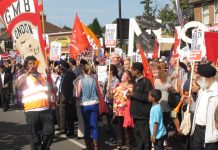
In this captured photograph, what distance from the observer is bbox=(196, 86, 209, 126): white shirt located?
5938mm

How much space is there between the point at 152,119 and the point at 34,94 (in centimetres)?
211

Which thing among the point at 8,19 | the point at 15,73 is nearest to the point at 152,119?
the point at 8,19

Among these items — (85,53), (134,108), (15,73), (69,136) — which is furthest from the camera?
(15,73)

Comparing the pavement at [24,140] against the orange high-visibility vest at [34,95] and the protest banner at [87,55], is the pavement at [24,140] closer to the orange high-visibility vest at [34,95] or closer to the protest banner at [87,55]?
the orange high-visibility vest at [34,95]

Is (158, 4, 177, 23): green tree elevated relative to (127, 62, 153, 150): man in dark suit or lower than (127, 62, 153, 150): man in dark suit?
elevated

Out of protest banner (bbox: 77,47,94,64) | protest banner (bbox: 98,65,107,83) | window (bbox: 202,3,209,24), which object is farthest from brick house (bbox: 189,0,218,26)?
protest banner (bbox: 98,65,107,83)

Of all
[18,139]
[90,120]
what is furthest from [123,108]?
[18,139]

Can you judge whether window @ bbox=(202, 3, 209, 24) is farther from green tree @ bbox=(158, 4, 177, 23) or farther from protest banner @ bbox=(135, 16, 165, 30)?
protest banner @ bbox=(135, 16, 165, 30)

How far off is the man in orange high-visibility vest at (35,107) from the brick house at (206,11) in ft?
96.9

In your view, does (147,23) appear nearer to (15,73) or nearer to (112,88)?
(112,88)

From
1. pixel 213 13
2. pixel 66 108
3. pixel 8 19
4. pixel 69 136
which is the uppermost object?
pixel 213 13

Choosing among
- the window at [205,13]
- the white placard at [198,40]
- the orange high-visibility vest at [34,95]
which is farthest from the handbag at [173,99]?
the window at [205,13]

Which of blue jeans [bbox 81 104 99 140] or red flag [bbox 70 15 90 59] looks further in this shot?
red flag [bbox 70 15 90 59]

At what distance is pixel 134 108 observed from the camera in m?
7.79
